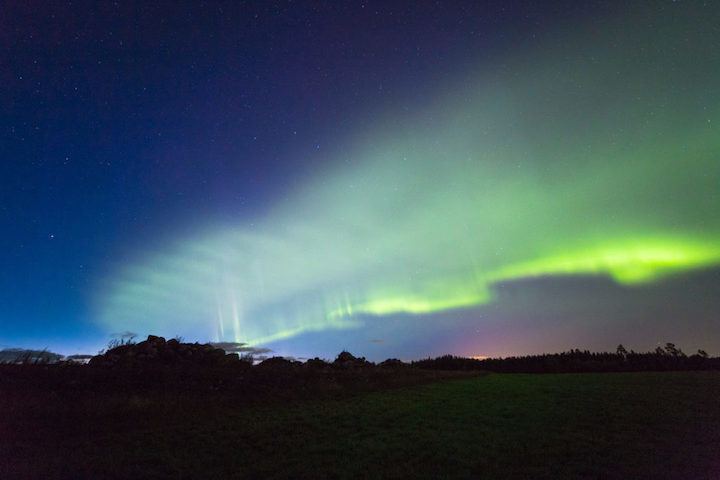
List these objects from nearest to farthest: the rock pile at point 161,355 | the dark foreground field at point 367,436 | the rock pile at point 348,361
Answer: the dark foreground field at point 367,436 < the rock pile at point 161,355 < the rock pile at point 348,361

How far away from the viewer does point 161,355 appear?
3094cm

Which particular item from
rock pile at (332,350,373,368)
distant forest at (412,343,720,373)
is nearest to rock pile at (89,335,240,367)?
rock pile at (332,350,373,368)

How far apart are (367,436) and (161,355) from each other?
2433 centimetres

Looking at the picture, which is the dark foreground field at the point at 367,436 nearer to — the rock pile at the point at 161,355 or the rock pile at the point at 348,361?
the rock pile at the point at 161,355

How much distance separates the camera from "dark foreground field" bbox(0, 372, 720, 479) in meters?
9.86

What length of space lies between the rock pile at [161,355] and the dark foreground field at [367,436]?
7.91 m

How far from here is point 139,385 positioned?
2234 cm

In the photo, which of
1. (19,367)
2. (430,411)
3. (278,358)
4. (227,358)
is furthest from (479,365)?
(19,367)

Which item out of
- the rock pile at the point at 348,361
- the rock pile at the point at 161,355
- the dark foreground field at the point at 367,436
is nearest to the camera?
the dark foreground field at the point at 367,436

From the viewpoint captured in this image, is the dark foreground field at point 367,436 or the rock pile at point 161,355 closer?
the dark foreground field at point 367,436

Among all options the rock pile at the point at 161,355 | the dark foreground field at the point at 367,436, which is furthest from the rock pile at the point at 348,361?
the dark foreground field at the point at 367,436

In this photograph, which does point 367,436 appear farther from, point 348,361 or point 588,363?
point 588,363

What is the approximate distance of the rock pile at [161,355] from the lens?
27.5 meters

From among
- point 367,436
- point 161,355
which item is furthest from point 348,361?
point 367,436
